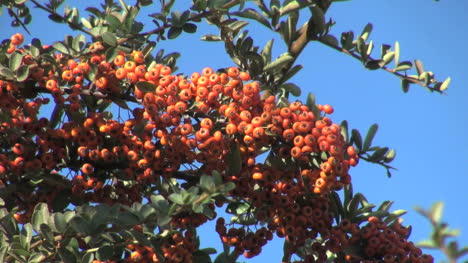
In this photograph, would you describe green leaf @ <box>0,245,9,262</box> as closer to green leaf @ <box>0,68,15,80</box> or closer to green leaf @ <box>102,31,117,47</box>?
green leaf @ <box>0,68,15,80</box>

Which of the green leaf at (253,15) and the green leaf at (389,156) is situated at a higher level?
the green leaf at (253,15)

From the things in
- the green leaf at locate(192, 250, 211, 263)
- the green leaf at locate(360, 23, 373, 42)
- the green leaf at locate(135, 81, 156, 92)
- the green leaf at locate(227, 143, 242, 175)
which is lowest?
the green leaf at locate(192, 250, 211, 263)

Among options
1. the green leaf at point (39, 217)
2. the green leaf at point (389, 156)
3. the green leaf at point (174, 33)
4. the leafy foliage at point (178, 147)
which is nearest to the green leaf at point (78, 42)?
the leafy foliage at point (178, 147)

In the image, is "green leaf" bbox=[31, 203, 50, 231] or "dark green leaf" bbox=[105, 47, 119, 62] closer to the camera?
"green leaf" bbox=[31, 203, 50, 231]

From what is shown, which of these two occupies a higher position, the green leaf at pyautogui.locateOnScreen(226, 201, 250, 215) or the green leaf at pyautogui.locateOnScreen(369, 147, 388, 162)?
the green leaf at pyautogui.locateOnScreen(369, 147, 388, 162)

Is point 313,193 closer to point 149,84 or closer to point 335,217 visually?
point 335,217

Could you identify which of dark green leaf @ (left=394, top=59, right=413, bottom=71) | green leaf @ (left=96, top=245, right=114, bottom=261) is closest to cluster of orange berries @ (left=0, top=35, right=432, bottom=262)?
green leaf @ (left=96, top=245, right=114, bottom=261)

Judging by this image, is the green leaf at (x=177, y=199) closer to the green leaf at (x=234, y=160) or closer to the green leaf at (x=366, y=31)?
the green leaf at (x=234, y=160)

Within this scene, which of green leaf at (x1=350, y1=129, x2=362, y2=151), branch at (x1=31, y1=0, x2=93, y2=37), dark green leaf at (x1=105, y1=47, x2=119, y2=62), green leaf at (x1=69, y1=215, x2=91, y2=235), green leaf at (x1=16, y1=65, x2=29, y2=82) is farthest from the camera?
branch at (x1=31, y1=0, x2=93, y2=37)

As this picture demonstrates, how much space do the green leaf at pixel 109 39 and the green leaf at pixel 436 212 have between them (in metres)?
2.77

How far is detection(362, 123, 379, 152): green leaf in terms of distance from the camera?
11.5 ft

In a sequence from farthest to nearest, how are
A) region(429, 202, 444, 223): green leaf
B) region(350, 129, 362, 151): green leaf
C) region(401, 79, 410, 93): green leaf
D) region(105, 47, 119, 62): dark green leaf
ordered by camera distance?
region(401, 79, 410, 93): green leaf → region(350, 129, 362, 151): green leaf → region(105, 47, 119, 62): dark green leaf → region(429, 202, 444, 223): green leaf

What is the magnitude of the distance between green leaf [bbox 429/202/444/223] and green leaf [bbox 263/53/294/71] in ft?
8.84

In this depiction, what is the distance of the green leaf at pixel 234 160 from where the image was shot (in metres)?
3.09
